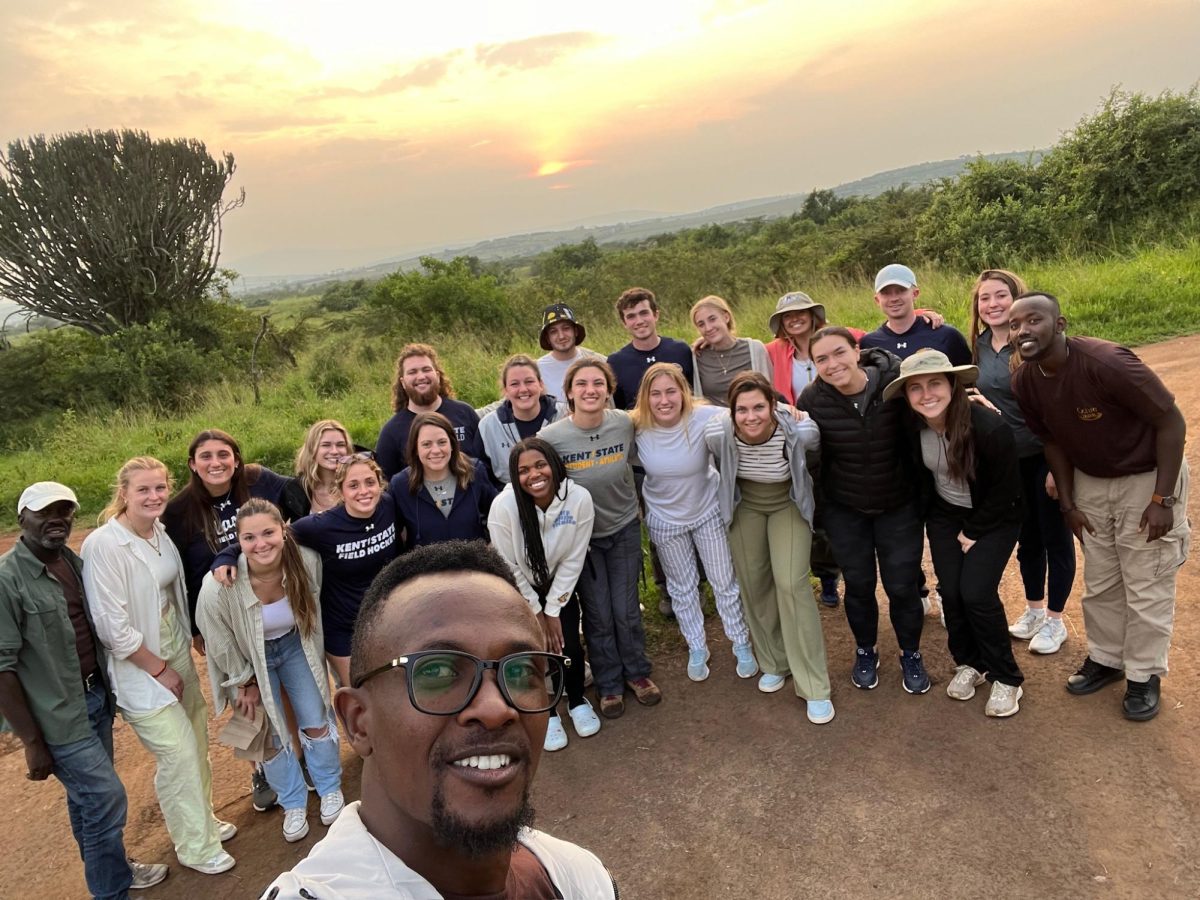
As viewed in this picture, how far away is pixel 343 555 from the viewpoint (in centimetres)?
370

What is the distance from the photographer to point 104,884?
126 inches

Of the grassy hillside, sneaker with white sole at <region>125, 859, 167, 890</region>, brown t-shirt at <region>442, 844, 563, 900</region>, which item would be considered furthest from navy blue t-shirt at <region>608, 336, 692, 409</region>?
the grassy hillside

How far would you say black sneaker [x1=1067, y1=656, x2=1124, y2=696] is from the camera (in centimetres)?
372

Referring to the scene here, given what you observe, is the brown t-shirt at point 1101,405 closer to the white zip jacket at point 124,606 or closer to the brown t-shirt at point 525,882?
the brown t-shirt at point 525,882

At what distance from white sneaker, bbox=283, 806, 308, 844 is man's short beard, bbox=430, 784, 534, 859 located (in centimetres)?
303

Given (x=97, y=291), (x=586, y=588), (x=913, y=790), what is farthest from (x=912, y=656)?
(x=97, y=291)

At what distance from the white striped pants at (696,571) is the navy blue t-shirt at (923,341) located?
4.79 ft

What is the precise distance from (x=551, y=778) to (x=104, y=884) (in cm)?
195

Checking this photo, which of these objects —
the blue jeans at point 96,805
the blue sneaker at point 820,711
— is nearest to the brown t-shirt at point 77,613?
the blue jeans at point 96,805

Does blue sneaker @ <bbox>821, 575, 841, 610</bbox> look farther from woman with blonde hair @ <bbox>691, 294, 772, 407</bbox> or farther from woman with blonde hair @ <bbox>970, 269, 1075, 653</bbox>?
woman with blonde hair @ <bbox>691, 294, 772, 407</bbox>

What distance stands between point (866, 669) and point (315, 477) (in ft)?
10.4

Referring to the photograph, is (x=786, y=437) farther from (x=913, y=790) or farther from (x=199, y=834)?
(x=199, y=834)

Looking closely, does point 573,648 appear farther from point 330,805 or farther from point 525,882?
point 525,882

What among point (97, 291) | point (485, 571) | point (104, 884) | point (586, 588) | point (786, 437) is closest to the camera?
point (485, 571)
